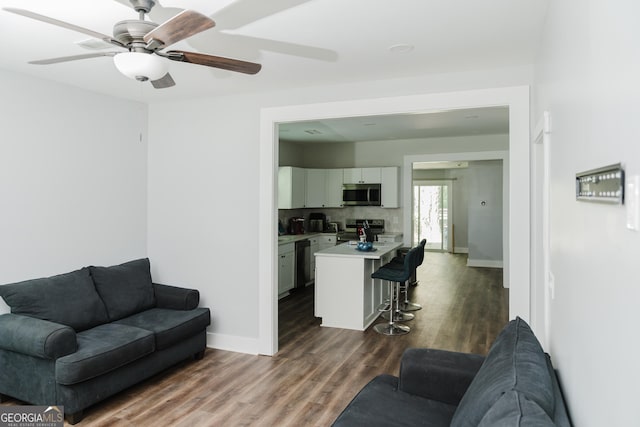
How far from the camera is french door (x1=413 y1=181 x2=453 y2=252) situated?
12430 millimetres

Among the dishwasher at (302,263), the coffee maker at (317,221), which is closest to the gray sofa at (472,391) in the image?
the dishwasher at (302,263)

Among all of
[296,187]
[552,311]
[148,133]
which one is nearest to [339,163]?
[296,187]

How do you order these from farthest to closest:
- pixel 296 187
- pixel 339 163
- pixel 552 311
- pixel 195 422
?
pixel 339 163 → pixel 296 187 → pixel 195 422 → pixel 552 311

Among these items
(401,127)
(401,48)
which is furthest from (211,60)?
(401,127)

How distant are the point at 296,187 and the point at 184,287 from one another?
11.2ft

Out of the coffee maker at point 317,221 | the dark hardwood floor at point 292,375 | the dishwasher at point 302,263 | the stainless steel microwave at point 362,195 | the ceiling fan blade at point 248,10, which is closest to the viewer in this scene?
the ceiling fan blade at point 248,10

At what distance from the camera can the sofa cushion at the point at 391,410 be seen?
204cm

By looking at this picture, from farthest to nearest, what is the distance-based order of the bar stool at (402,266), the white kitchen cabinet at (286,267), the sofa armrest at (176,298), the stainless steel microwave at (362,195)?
the stainless steel microwave at (362,195)
the white kitchen cabinet at (286,267)
the bar stool at (402,266)
the sofa armrest at (176,298)

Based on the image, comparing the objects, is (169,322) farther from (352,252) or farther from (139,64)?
(139,64)

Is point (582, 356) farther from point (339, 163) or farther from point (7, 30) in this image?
point (339, 163)

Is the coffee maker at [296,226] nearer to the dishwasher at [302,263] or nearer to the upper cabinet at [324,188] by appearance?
the dishwasher at [302,263]

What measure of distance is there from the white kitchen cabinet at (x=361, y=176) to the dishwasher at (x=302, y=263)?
1.45 m

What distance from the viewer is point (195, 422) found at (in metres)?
2.97

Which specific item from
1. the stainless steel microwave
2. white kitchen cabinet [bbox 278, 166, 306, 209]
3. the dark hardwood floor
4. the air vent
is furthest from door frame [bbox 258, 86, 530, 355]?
the stainless steel microwave
